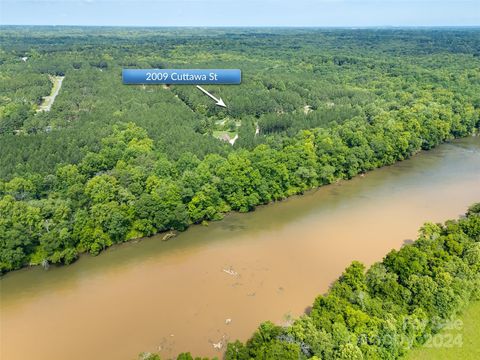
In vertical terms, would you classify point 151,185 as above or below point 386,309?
above

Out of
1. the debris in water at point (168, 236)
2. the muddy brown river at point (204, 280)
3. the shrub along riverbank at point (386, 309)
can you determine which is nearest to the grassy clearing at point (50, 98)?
the debris in water at point (168, 236)

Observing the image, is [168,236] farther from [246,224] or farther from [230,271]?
[246,224]

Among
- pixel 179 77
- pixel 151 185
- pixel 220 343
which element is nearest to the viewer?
pixel 220 343

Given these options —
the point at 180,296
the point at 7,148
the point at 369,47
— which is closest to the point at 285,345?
the point at 180,296

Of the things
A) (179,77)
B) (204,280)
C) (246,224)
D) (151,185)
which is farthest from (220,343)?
(179,77)

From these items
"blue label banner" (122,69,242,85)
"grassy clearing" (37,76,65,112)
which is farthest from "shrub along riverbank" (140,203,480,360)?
"grassy clearing" (37,76,65,112)

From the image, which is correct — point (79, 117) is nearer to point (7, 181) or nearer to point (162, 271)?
point (7, 181)

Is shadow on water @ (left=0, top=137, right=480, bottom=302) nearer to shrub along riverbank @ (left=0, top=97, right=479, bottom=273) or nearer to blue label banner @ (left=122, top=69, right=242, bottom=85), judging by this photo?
shrub along riverbank @ (left=0, top=97, right=479, bottom=273)
